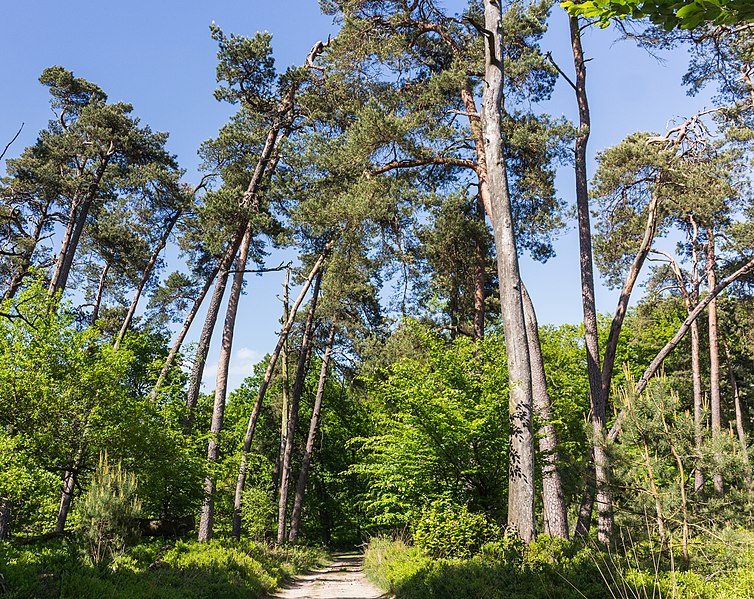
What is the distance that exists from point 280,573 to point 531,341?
332 inches

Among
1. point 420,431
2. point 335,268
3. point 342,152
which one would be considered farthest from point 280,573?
point 342,152

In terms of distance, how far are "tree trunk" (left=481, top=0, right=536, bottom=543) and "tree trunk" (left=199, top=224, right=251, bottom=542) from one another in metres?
6.65

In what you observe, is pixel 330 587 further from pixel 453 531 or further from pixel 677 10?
pixel 677 10

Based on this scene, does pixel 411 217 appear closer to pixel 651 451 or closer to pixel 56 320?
pixel 651 451

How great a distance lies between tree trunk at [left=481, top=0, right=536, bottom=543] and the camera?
747 centimetres

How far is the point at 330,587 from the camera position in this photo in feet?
39.7

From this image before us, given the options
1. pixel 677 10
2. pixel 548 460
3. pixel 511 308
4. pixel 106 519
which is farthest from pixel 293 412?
pixel 677 10

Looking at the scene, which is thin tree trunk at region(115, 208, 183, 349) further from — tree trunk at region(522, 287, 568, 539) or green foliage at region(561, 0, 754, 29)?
green foliage at region(561, 0, 754, 29)

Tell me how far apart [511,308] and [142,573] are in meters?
6.66

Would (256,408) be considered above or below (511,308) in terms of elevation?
below

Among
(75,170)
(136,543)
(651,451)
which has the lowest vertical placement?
(136,543)

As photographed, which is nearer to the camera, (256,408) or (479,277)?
(479,277)

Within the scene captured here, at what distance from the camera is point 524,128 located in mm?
11219

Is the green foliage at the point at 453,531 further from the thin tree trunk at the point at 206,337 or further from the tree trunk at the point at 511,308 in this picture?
the thin tree trunk at the point at 206,337
